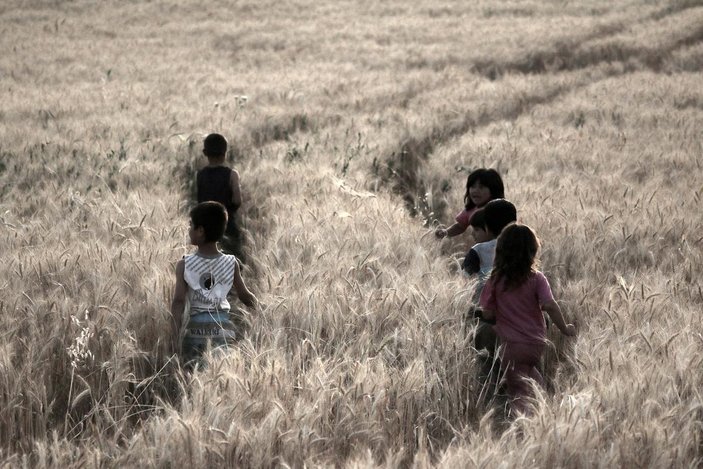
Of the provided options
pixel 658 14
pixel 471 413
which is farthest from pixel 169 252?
pixel 658 14

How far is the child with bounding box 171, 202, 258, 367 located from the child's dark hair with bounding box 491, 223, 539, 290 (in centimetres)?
133

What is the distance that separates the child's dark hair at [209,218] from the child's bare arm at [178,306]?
23cm

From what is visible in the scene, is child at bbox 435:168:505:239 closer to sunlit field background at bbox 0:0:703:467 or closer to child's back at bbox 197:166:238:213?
sunlit field background at bbox 0:0:703:467

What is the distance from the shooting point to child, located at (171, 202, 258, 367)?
3.56 metres

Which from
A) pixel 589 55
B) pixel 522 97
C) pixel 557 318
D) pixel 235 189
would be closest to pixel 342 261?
pixel 557 318

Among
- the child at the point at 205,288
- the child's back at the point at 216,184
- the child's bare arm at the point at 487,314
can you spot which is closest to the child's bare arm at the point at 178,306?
the child at the point at 205,288

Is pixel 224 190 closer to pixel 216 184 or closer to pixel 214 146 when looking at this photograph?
pixel 216 184

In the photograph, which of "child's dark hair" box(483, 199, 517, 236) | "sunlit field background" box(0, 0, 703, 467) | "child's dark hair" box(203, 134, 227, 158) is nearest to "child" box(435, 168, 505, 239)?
"sunlit field background" box(0, 0, 703, 467)

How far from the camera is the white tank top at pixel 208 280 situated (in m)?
3.63

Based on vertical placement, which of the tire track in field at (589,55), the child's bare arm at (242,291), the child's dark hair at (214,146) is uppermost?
the tire track in field at (589,55)

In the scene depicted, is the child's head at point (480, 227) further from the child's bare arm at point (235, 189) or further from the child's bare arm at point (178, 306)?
the child's bare arm at point (235, 189)

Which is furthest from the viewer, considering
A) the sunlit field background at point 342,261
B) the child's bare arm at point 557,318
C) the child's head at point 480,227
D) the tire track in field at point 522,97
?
the tire track in field at point 522,97

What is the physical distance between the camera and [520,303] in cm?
353

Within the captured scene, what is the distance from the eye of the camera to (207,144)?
594 cm
